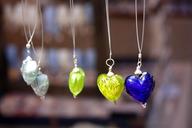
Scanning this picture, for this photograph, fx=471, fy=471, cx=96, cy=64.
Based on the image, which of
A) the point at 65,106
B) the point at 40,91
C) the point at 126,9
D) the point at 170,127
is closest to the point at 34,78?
the point at 40,91

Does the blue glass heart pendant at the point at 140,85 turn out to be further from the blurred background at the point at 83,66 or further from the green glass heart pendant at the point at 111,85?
the blurred background at the point at 83,66

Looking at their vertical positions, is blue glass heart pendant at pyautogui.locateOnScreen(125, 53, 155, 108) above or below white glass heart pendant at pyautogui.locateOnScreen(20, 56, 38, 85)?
below

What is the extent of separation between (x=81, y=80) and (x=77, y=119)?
1.30m

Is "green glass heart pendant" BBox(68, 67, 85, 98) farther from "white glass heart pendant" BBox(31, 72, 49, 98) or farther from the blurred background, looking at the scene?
the blurred background

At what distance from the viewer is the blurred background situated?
1.71 meters

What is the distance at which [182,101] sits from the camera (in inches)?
63.9

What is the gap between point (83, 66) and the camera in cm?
198

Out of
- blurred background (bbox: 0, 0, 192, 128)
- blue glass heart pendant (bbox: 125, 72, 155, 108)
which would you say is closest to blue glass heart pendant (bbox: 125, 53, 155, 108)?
blue glass heart pendant (bbox: 125, 72, 155, 108)

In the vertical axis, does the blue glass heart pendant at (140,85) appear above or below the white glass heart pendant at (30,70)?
below

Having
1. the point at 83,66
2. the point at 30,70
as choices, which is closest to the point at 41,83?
the point at 30,70

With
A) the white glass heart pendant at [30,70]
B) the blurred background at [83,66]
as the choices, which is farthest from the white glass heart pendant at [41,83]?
the blurred background at [83,66]

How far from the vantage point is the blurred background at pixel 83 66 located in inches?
67.4

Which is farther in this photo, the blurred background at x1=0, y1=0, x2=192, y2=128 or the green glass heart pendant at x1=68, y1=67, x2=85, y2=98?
the blurred background at x1=0, y1=0, x2=192, y2=128

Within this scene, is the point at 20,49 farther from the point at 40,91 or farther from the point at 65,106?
the point at 40,91
